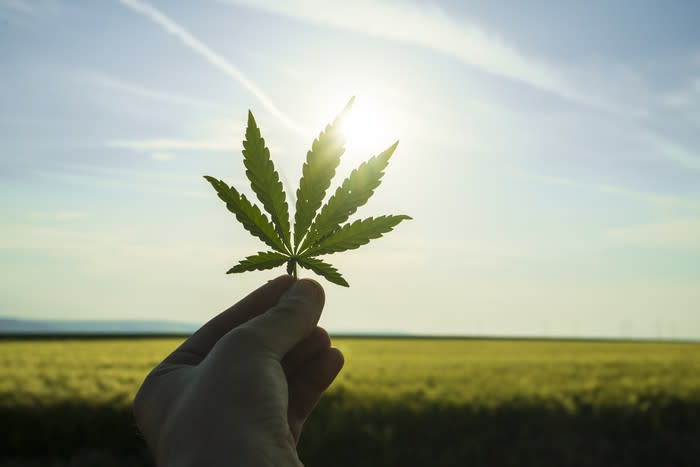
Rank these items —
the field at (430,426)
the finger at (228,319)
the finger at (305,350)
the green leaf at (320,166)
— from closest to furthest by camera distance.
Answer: the green leaf at (320,166)
the finger at (228,319)
the finger at (305,350)
the field at (430,426)

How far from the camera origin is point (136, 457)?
9914 mm

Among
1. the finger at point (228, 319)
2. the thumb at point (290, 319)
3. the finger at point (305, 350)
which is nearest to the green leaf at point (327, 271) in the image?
the thumb at point (290, 319)

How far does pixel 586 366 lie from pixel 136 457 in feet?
43.7

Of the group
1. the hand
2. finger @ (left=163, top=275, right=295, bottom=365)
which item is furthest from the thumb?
finger @ (left=163, top=275, right=295, bottom=365)

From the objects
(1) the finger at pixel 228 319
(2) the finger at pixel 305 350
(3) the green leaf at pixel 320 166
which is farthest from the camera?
(2) the finger at pixel 305 350

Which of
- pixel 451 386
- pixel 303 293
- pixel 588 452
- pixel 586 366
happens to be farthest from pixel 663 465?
→ pixel 303 293

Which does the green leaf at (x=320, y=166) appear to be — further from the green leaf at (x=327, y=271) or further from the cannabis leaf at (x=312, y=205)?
the green leaf at (x=327, y=271)

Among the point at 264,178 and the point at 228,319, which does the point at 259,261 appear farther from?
the point at 228,319

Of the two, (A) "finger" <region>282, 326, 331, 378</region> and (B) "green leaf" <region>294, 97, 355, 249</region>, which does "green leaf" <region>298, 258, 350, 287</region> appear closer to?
(B) "green leaf" <region>294, 97, 355, 249</region>

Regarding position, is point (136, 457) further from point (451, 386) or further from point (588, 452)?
point (588, 452)

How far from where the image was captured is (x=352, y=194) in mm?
1478

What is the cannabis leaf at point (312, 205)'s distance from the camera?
142 centimetres

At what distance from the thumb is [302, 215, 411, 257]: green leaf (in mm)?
370

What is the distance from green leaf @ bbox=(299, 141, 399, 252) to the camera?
4.76 feet
